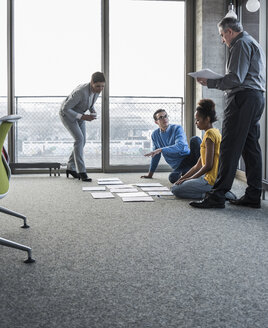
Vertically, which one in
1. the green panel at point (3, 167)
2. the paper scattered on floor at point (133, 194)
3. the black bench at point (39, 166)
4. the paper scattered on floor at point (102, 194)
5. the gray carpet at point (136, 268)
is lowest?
the gray carpet at point (136, 268)

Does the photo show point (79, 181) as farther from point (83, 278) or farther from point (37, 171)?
point (83, 278)

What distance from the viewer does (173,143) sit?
15.6 feet

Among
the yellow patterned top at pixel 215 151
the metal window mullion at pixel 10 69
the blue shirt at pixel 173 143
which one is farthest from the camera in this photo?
the metal window mullion at pixel 10 69

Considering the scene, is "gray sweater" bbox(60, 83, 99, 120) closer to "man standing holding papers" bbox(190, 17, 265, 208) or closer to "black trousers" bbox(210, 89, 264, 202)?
"man standing holding papers" bbox(190, 17, 265, 208)

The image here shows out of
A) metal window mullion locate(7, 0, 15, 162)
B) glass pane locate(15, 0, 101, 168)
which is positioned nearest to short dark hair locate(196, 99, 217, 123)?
glass pane locate(15, 0, 101, 168)

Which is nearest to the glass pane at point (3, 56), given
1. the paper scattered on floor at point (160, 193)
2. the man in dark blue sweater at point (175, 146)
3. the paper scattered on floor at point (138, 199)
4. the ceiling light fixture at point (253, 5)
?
the man in dark blue sweater at point (175, 146)

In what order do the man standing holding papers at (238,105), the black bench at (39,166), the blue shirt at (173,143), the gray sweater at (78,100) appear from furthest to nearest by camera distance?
1. the black bench at (39,166)
2. the gray sweater at (78,100)
3. the blue shirt at (173,143)
4. the man standing holding papers at (238,105)

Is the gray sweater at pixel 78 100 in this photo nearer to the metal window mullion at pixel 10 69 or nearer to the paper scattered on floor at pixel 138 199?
the metal window mullion at pixel 10 69

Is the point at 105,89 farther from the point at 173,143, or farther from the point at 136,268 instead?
the point at 136,268

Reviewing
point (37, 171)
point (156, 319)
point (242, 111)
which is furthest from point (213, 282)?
point (37, 171)

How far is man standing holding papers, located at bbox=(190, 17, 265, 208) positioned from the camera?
3.16m

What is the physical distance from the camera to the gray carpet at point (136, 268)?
1472 millimetres

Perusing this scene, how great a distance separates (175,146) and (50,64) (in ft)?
7.46

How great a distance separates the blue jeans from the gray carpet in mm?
1335
